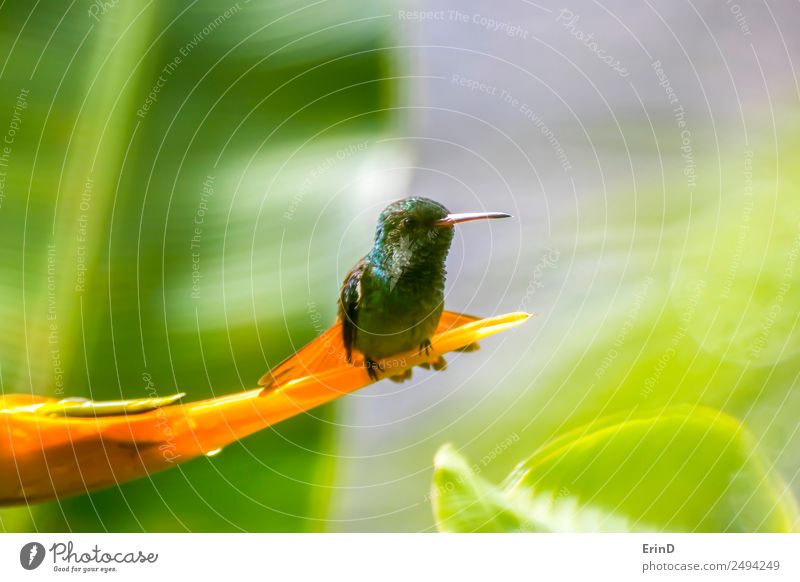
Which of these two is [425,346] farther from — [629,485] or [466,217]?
[629,485]

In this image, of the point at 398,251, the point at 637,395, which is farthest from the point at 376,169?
the point at 637,395

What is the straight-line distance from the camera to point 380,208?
23.0 inches

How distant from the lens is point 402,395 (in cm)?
61

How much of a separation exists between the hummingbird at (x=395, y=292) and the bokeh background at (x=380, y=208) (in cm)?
2

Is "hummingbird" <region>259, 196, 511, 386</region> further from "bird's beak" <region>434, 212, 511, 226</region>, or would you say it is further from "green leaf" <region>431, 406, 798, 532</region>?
"green leaf" <region>431, 406, 798, 532</region>

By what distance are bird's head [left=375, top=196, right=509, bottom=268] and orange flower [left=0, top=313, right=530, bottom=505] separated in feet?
0.24

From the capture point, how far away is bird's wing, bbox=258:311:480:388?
57 centimetres

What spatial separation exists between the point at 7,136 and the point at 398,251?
14.1 inches

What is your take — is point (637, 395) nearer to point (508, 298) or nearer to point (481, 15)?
point (508, 298)

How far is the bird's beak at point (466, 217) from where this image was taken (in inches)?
21.9

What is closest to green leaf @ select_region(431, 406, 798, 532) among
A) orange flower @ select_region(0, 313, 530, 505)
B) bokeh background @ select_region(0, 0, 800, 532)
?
bokeh background @ select_region(0, 0, 800, 532)

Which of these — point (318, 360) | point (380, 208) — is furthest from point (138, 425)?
point (380, 208)

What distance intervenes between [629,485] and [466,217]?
289 mm

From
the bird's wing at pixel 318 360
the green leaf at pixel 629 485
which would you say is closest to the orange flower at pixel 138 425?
the bird's wing at pixel 318 360
